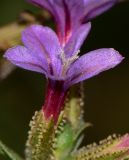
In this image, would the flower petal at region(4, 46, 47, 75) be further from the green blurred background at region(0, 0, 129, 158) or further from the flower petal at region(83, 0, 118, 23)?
the green blurred background at region(0, 0, 129, 158)

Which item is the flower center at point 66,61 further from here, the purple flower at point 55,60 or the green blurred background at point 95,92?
the green blurred background at point 95,92

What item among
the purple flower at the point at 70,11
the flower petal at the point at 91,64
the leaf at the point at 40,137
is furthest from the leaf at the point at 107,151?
the purple flower at the point at 70,11

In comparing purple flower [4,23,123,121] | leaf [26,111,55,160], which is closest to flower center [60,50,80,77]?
purple flower [4,23,123,121]

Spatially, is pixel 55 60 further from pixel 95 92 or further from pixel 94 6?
pixel 95 92

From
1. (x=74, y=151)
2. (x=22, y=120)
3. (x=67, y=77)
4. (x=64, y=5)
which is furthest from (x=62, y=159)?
(x=22, y=120)

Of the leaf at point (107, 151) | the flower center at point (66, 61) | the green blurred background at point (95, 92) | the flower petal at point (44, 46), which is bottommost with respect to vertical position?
the green blurred background at point (95, 92)

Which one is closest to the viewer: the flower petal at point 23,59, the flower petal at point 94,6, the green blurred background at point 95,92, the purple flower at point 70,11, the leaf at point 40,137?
the flower petal at point 23,59
